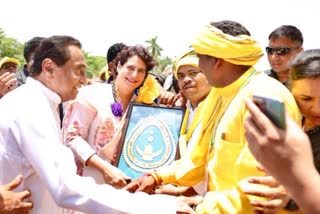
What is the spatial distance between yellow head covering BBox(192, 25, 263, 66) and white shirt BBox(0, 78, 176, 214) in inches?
33.2

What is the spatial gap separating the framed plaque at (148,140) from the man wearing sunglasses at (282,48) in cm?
128

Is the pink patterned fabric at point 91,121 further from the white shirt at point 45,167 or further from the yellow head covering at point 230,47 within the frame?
the yellow head covering at point 230,47

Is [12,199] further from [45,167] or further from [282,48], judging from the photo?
[282,48]

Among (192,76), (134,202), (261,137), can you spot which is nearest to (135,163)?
(192,76)

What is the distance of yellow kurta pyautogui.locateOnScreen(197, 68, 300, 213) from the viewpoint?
1998 mm

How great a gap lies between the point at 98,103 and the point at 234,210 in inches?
90.1

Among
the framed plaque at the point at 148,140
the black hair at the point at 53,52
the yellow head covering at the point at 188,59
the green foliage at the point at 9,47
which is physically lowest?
the green foliage at the point at 9,47

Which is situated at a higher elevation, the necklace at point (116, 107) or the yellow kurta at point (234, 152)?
the yellow kurta at point (234, 152)

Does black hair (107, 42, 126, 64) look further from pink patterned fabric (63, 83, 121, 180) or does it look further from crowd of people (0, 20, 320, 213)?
crowd of people (0, 20, 320, 213)

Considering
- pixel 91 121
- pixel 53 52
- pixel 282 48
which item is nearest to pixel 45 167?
pixel 53 52

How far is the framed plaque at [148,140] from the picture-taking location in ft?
12.1

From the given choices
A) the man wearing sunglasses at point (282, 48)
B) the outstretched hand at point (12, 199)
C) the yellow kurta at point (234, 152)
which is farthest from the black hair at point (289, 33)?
the outstretched hand at point (12, 199)

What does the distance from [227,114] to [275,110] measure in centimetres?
122

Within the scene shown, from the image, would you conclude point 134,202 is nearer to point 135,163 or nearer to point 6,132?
point 6,132
